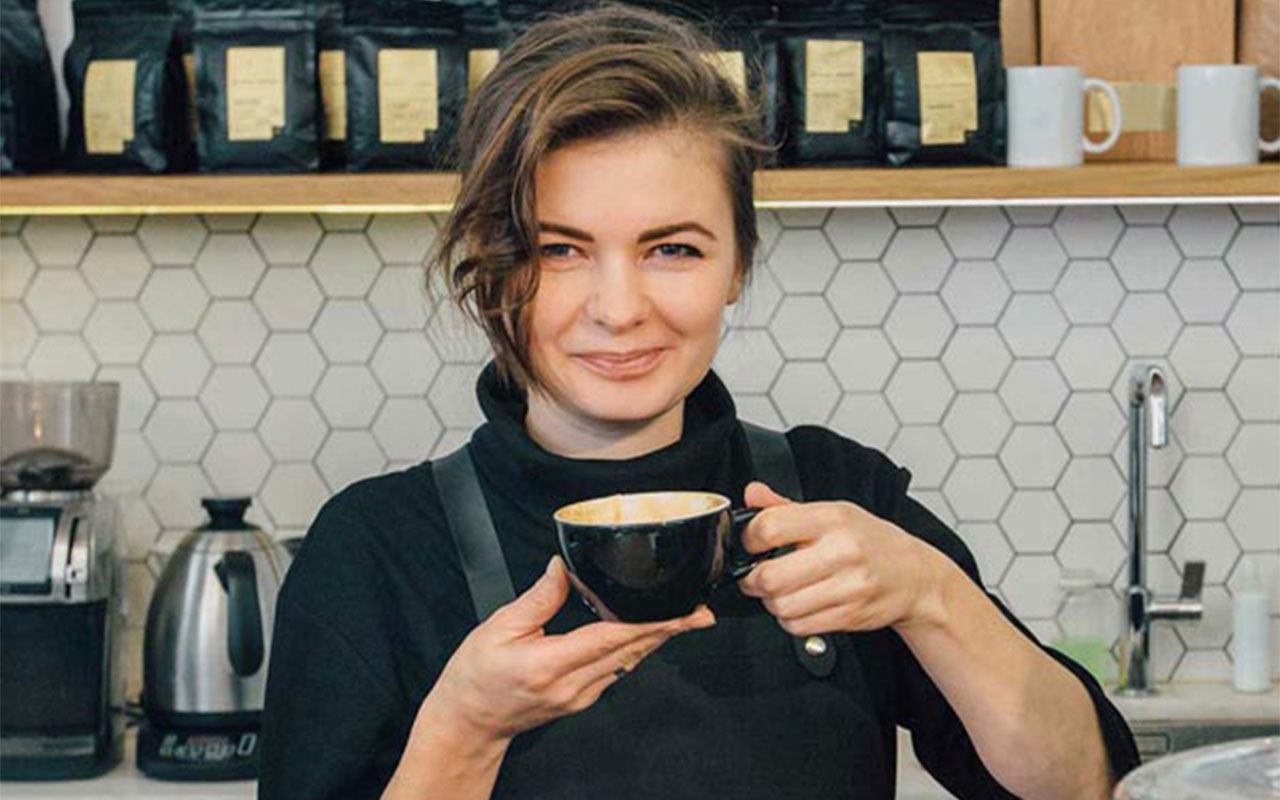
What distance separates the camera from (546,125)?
1480 millimetres

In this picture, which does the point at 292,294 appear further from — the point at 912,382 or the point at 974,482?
the point at 974,482

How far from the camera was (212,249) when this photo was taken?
2887 mm

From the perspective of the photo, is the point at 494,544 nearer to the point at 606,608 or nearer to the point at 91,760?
the point at 606,608

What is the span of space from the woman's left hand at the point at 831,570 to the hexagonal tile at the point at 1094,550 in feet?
4.94

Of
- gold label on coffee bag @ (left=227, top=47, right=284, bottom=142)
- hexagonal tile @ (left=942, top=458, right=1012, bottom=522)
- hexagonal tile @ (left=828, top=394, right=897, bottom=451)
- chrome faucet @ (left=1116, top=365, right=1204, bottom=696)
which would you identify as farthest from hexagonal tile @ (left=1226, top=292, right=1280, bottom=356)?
gold label on coffee bag @ (left=227, top=47, right=284, bottom=142)

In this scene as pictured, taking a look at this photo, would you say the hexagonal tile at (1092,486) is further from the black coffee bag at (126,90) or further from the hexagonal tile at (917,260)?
the black coffee bag at (126,90)

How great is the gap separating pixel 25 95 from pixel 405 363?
1.93ft

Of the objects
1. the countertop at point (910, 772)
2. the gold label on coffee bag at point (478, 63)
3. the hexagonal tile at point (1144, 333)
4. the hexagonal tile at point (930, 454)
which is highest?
the gold label on coffee bag at point (478, 63)

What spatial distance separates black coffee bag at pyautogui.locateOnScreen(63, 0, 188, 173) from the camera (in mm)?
2646

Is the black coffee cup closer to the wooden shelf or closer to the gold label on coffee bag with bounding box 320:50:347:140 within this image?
the wooden shelf

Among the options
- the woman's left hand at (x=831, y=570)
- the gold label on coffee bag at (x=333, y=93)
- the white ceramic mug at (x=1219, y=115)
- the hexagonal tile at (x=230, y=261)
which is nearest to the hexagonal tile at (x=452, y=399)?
the hexagonal tile at (x=230, y=261)

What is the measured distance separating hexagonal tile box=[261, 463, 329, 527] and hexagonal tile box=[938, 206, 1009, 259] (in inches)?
35.2

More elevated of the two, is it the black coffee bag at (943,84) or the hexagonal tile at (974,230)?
the black coffee bag at (943,84)

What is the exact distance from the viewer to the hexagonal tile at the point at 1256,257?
285 cm
